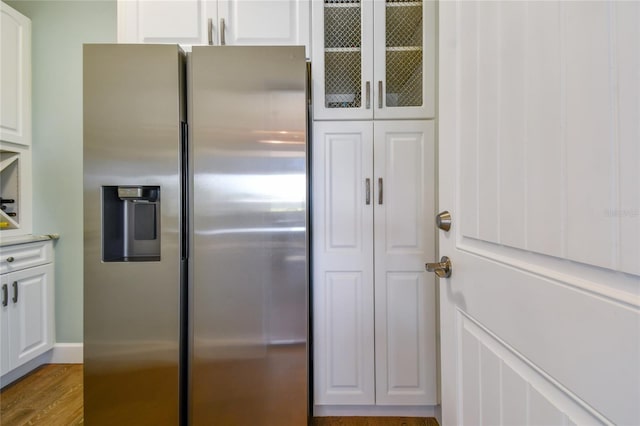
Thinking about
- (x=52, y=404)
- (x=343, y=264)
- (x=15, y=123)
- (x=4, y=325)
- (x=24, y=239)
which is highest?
(x=15, y=123)

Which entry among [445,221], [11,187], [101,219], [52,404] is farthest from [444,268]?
[11,187]

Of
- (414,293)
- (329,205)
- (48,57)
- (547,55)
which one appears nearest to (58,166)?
(48,57)

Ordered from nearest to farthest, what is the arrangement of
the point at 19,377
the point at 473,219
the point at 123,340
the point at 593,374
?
the point at 593,374 → the point at 473,219 → the point at 123,340 → the point at 19,377

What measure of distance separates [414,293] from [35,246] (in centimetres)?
232

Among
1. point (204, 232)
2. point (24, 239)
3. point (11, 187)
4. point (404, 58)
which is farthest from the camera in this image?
point (11, 187)

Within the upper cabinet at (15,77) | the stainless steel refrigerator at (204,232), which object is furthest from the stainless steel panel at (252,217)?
the upper cabinet at (15,77)

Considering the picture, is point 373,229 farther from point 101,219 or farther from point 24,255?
point 24,255

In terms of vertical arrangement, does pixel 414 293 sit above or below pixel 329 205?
below

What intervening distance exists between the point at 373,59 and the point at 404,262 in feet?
3.40

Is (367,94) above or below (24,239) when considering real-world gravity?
above

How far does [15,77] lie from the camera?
1.85m

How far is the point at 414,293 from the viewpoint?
148 cm

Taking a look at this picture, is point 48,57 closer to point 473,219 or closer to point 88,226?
point 88,226

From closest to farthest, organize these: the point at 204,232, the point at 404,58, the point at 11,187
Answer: the point at 204,232
the point at 404,58
the point at 11,187
